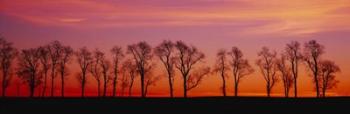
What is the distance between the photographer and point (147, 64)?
9912 cm

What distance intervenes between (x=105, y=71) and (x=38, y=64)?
542 inches

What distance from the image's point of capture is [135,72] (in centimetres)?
10044

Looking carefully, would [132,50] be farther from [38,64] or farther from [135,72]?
[38,64]

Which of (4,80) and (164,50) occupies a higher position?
(164,50)
